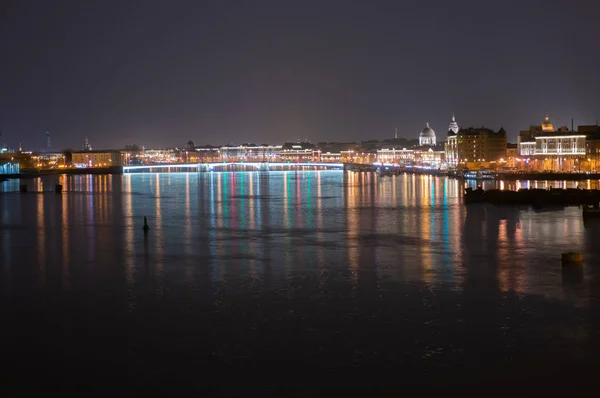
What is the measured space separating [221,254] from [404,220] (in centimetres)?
968

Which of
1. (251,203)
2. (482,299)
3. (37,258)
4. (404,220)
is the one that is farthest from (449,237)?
(251,203)

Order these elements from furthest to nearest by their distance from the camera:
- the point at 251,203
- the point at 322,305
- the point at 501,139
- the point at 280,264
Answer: the point at 501,139 → the point at 251,203 → the point at 280,264 → the point at 322,305

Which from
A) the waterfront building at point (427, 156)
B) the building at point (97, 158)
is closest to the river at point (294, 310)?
the waterfront building at point (427, 156)

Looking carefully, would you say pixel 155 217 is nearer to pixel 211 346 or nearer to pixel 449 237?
pixel 449 237

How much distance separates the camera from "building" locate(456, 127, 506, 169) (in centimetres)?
8875

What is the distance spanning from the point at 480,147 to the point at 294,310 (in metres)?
82.1

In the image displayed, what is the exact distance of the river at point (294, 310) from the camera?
7777 mm

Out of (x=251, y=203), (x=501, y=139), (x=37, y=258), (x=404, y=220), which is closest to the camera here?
(x=37, y=258)

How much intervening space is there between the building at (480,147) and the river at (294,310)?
69.4 m

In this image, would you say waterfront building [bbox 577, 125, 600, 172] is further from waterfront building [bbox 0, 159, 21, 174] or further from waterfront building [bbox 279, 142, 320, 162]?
waterfront building [bbox 279, 142, 320, 162]

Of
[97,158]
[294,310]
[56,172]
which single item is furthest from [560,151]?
[97,158]

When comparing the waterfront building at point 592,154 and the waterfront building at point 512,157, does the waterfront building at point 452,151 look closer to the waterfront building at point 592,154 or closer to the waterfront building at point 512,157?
the waterfront building at point 512,157

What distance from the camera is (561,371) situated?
7.69 m

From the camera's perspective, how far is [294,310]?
1041cm
